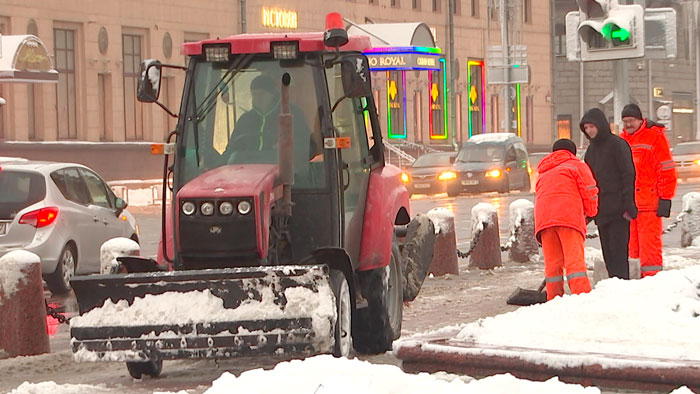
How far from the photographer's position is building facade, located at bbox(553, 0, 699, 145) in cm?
8638

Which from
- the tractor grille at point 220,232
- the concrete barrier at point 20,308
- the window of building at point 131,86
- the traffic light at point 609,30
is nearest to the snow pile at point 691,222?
the traffic light at point 609,30

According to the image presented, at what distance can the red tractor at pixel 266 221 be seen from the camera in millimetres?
9797

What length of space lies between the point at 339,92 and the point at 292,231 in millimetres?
1072

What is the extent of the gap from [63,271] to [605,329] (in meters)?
9.65

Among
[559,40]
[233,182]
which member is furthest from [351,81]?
[559,40]

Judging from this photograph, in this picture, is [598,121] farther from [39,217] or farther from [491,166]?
[491,166]

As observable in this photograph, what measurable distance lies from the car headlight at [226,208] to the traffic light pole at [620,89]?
6.52 meters

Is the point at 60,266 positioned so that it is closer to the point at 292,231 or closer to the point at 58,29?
the point at 292,231

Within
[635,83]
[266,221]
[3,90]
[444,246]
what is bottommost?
[444,246]

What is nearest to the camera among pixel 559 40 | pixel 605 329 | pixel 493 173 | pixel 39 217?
pixel 605 329

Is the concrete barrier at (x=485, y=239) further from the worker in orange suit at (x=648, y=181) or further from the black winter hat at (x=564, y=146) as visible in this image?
the black winter hat at (x=564, y=146)

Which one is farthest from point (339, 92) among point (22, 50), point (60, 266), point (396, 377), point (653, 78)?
point (653, 78)

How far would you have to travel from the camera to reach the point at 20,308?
11836 mm

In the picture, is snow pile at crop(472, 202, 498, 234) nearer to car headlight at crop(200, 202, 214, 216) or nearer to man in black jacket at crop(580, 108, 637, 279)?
man in black jacket at crop(580, 108, 637, 279)
